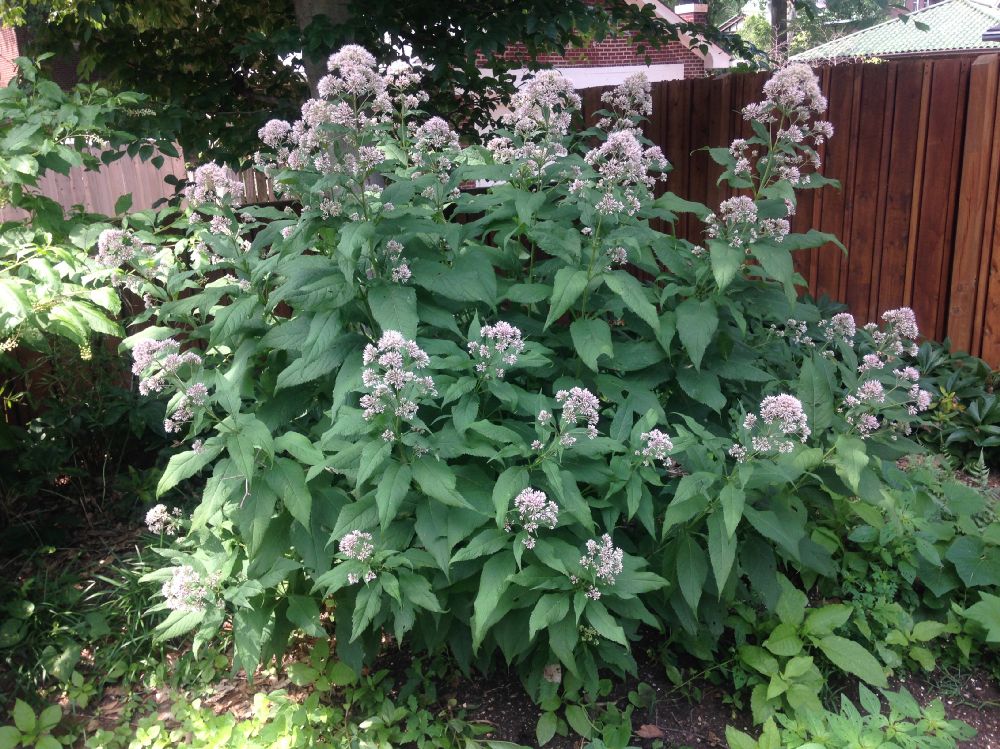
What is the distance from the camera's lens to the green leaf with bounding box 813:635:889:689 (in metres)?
2.62

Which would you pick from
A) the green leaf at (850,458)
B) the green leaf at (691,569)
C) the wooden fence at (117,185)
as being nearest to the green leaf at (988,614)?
the green leaf at (850,458)

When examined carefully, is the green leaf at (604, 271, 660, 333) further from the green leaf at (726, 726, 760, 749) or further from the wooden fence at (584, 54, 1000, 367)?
the wooden fence at (584, 54, 1000, 367)

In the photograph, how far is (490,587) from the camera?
2.25 m

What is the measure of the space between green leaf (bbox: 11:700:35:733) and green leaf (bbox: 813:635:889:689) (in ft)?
9.46

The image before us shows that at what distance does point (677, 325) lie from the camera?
264 cm

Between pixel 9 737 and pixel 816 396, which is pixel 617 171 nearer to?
pixel 816 396

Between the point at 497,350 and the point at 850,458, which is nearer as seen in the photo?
the point at 497,350

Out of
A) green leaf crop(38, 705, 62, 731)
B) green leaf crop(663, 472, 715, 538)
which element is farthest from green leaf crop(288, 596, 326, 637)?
green leaf crop(663, 472, 715, 538)

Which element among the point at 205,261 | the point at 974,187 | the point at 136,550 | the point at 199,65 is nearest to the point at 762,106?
the point at 205,261

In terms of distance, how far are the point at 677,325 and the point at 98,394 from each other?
3.36 meters

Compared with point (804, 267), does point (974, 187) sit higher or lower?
higher

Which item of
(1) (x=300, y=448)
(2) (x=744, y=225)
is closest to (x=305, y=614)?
(1) (x=300, y=448)

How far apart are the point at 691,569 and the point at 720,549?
20 cm

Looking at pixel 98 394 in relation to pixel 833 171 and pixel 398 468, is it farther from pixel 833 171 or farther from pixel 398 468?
pixel 833 171
